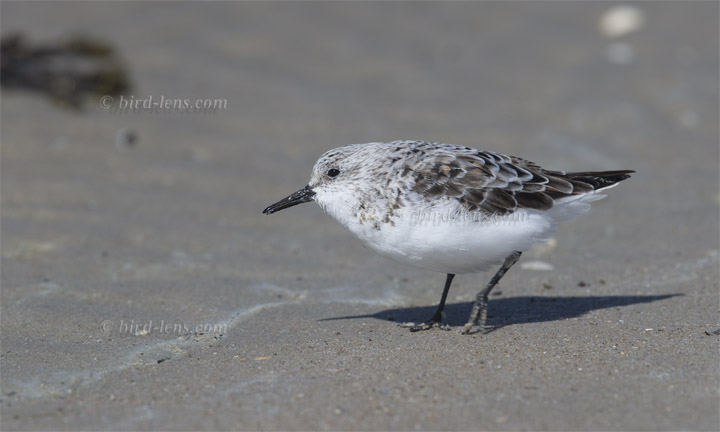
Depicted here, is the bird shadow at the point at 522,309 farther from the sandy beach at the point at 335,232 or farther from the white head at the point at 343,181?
the white head at the point at 343,181

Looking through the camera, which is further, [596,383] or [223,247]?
[223,247]

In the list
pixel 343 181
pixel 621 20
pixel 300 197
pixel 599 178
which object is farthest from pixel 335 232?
pixel 621 20

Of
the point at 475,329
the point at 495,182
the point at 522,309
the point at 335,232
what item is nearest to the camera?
the point at 495,182

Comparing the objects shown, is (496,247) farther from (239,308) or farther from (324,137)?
(324,137)

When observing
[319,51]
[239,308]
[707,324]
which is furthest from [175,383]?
[319,51]

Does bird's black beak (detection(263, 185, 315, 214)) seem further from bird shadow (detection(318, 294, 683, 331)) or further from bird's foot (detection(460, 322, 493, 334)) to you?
bird's foot (detection(460, 322, 493, 334))

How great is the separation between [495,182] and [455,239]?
0.53 meters

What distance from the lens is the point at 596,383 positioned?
4512mm

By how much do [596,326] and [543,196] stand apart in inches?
39.1

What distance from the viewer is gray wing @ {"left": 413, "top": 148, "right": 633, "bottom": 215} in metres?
5.41

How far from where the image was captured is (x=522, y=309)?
621cm

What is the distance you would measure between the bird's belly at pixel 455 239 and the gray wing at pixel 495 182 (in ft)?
0.38

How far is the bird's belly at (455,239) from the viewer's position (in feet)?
17.4

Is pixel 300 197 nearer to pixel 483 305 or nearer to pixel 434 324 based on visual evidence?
pixel 434 324
